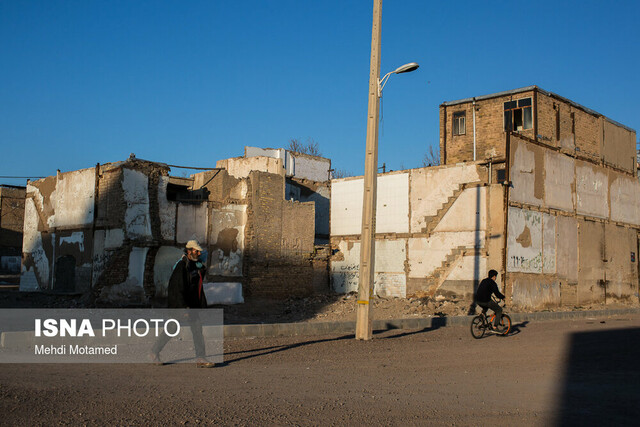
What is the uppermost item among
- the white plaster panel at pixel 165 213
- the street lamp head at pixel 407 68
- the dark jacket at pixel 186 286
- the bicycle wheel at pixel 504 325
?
the street lamp head at pixel 407 68

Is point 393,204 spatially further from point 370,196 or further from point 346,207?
point 370,196

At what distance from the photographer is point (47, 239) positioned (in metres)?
26.1

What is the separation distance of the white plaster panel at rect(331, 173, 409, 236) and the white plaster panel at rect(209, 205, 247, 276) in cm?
661

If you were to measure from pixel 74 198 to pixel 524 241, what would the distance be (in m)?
18.6

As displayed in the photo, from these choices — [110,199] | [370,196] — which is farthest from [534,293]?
[110,199]

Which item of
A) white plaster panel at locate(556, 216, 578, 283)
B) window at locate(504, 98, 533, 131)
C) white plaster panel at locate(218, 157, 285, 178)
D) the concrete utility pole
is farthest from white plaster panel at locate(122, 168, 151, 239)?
white plaster panel at locate(556, 216, 578, 283)

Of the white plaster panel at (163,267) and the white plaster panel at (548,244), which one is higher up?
the white plaster panel at (548,244)

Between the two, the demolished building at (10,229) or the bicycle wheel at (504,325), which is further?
the demolished building at (10,229)

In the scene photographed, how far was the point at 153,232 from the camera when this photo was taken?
2312 cm

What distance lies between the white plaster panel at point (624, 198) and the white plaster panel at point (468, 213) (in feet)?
36.0

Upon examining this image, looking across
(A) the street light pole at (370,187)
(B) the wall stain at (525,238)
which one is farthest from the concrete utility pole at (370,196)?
(B) the wall stain at (525,238)

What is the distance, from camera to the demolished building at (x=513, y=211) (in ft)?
83.0

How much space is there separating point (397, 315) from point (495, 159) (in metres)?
10.8

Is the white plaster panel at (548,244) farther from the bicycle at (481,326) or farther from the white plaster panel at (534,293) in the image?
the bicycle at (481,326)
